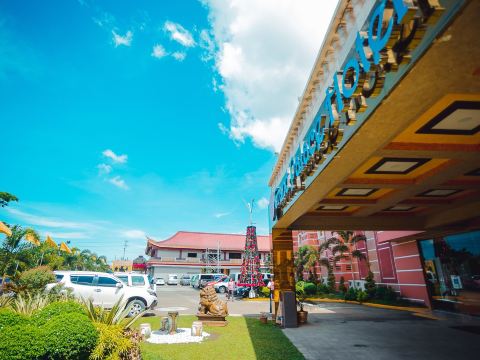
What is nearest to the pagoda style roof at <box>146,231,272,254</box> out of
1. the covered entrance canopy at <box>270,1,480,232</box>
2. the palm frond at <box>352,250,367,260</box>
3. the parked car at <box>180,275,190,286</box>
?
the parked car at <box>180,275,190,286</box>

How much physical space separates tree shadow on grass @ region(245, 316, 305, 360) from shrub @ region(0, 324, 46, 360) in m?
4.34

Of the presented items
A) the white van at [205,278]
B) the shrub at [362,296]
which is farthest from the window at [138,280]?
the white van at [205,278]

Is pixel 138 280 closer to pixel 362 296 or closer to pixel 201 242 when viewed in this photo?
pixel 362 296

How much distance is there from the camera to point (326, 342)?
309 inches

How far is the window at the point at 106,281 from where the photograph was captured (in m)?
12.0

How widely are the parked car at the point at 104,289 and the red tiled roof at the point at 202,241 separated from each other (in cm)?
3608

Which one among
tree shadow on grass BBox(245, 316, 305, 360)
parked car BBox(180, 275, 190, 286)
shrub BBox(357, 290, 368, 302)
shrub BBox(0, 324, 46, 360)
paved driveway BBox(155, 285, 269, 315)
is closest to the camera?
shrub BBox(0, 324, 46, 360)

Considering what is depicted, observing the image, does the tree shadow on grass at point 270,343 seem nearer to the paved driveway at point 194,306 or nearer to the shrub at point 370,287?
the paved driveway at point 194,306

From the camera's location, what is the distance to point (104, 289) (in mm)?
11867

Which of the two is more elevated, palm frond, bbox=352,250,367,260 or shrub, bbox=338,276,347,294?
palm frond, bbox=352,250,367,260

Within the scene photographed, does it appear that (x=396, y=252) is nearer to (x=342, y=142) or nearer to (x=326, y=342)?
(x=326, y=342)

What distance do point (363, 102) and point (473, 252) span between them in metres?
11.7

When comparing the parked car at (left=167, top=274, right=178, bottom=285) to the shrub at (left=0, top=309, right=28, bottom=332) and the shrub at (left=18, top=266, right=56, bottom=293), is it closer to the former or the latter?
the shrub at (left=18, top=266, right=56, bottom=293)

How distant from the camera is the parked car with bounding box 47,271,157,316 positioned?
1162 cm
